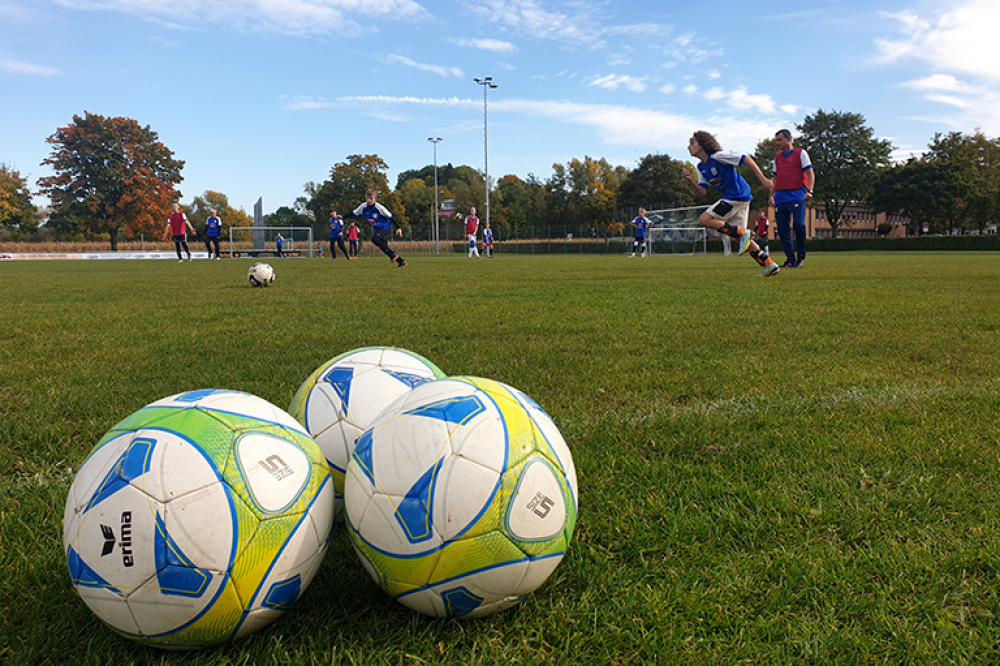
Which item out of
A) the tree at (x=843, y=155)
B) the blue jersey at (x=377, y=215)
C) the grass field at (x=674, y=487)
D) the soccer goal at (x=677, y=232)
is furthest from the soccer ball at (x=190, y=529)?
the tree at (x=843, y=155)

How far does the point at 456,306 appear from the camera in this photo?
8227mm

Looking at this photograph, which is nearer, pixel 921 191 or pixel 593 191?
pixel 921 191

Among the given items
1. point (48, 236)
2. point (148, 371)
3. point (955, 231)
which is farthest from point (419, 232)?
A: point (955, 231)

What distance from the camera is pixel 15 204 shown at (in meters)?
60.6

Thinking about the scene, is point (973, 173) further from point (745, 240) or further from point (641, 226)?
point (745, 240)

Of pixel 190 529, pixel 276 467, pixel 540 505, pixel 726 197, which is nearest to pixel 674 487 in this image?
pixel 540 505

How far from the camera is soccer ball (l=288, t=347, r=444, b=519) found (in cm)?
216

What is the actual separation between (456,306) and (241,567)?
675 centimetres

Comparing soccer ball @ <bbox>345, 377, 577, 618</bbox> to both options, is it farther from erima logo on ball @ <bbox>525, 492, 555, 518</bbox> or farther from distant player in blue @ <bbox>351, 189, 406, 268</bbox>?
distant player in blue @ <bbox>351, 189, 406, 268</bbox>

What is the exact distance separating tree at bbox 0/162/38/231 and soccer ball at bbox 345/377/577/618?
74096mm

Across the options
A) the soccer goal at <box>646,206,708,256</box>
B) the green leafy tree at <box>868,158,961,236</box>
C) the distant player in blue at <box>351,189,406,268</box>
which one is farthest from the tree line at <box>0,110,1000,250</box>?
the distant player in blue at <box>351,189,406,268</box>

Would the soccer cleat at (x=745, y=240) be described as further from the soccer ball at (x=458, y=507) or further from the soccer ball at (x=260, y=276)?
the soccer ball at (x=458, y=507)

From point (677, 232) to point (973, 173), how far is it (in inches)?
1639

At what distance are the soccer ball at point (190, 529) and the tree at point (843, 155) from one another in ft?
226
